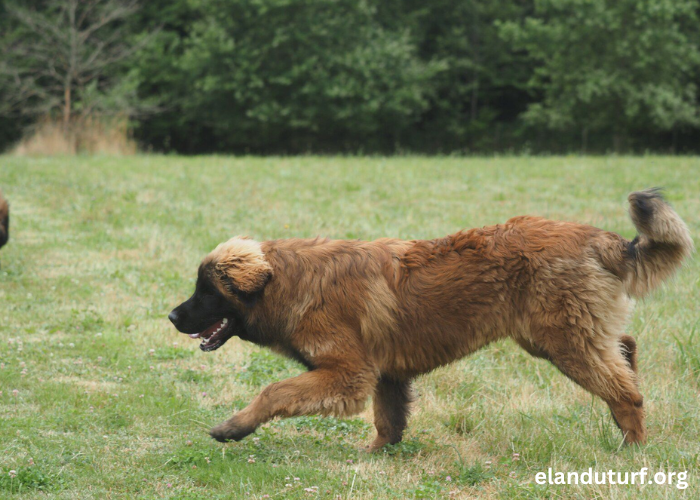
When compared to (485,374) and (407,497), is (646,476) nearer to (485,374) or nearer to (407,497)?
(407,497)

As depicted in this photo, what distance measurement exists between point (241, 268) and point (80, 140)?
857 inches

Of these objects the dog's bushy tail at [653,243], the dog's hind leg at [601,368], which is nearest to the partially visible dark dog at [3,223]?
the dog's hind leg at [601,368]

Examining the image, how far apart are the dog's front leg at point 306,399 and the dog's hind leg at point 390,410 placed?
22.3 inches

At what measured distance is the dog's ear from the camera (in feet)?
16.1

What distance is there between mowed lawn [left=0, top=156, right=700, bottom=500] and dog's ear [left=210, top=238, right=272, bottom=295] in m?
1.14

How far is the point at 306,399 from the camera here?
4.61 metres

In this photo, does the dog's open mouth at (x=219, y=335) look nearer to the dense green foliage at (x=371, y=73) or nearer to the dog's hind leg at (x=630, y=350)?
the dog's hind leg at (x=630, y=350)

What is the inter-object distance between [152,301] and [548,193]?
29.0ft

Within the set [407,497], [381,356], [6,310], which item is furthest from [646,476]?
[6,310]

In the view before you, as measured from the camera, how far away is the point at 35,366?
263 inches

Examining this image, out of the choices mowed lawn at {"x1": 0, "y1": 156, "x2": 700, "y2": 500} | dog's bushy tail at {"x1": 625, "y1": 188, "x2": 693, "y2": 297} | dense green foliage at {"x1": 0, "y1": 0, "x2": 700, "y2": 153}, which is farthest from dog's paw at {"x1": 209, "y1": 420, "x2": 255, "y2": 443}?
dense green foliage at {"x1": 0, "y1": 0, "x2": 700, "y2": 153}

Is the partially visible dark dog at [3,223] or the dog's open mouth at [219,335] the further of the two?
the partially visible dark dog at [3,223]

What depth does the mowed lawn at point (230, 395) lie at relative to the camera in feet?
15.0

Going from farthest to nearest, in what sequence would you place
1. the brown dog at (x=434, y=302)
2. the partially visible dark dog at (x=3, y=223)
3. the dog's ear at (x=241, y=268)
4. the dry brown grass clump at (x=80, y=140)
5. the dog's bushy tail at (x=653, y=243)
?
the dry brown grass clump at (x=80, y=140), the partially visible dark dog at (x=3, y=223), the dog's ear at (x=241, y=268), the brown dog at (x=434, y=302), the dog's bushy tail at (x=653, y=243)
